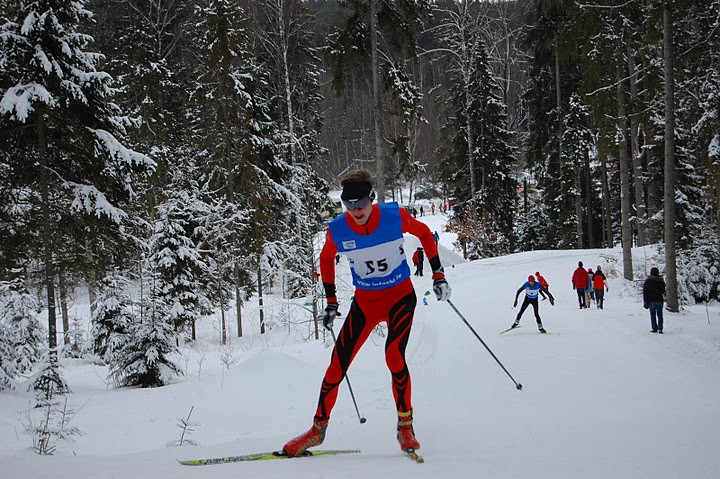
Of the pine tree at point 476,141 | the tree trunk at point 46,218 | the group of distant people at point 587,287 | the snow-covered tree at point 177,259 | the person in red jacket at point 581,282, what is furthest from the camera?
the pine tree at point 476,141

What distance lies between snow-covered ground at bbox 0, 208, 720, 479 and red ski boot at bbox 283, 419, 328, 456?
254 millimetres

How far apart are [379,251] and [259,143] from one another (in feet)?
65.2

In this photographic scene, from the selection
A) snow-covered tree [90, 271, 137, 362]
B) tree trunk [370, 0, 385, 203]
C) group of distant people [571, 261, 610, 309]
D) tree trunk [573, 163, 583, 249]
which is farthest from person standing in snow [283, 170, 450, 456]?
tree trunk [573, 163, 583, 249]

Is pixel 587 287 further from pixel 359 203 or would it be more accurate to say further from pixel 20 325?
pixel 20 325

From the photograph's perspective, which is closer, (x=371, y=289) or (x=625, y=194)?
(x=371, y=289)

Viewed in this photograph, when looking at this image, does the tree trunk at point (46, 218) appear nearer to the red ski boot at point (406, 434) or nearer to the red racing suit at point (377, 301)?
the red racing suit at point (377, 301)

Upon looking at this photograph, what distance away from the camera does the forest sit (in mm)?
11531

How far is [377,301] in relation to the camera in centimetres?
440

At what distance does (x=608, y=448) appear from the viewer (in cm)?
427

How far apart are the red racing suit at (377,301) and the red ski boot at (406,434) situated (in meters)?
0.07

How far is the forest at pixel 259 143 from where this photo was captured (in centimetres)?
1153

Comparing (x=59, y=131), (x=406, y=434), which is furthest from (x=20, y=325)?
(x=406, y=434)

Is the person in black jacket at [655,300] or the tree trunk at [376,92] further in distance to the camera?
the tree trunk at [376,92]

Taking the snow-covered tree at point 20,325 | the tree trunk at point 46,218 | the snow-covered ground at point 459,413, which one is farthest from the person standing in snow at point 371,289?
the snow-covered tree at point 20,325
